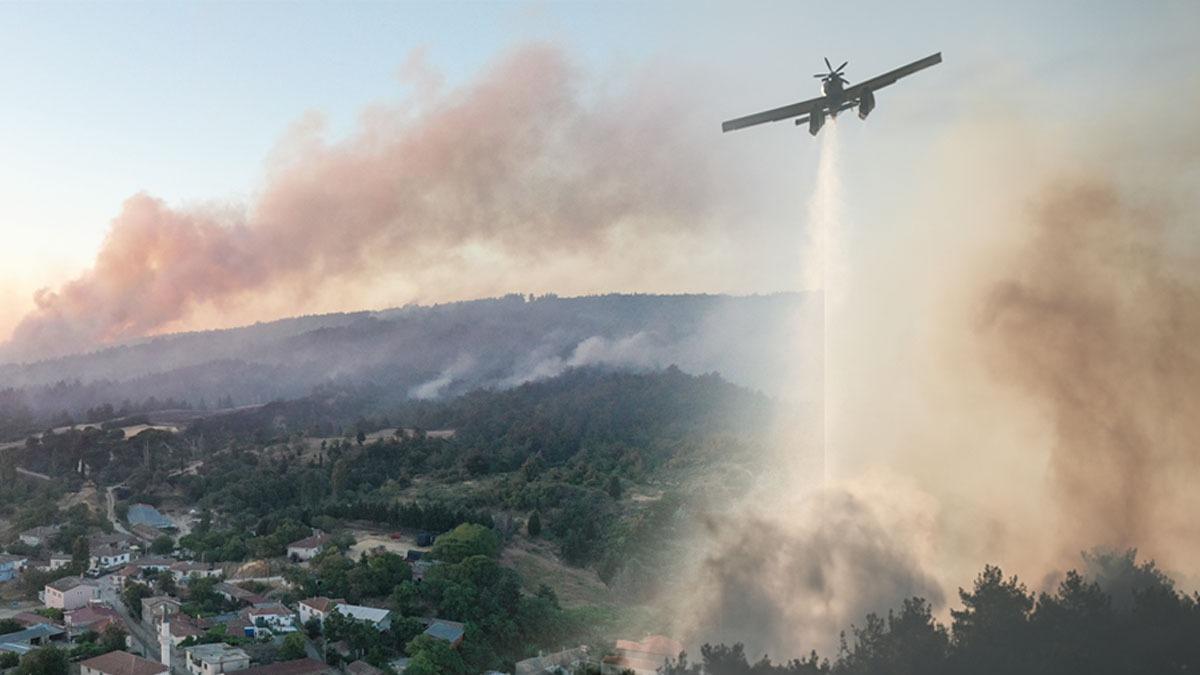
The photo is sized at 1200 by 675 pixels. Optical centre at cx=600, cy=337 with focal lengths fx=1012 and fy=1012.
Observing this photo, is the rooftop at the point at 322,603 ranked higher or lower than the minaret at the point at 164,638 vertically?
higher

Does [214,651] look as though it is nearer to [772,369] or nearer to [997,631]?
[997,631]

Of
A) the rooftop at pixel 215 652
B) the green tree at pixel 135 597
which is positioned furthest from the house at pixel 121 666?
the green tree at pixel 135 597

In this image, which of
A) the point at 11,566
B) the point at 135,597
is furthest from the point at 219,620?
the point at 11,566

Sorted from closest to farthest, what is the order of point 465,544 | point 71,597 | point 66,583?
point 71,597, point 66,583, point 465,544

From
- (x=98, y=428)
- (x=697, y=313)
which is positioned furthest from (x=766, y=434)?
(x=697, y=313)

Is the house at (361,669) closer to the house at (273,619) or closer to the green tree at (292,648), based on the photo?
the green tree at (292,648)

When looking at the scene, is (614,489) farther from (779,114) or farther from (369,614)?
(779,114)

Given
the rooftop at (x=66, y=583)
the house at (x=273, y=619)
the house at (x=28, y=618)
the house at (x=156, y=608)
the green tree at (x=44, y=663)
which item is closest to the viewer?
the green tree at (x=44, y=663)
